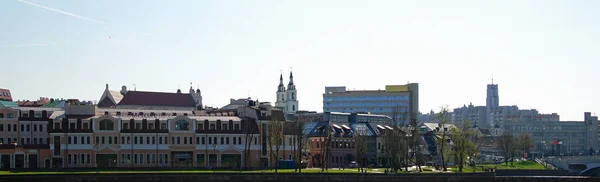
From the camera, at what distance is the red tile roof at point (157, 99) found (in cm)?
15538

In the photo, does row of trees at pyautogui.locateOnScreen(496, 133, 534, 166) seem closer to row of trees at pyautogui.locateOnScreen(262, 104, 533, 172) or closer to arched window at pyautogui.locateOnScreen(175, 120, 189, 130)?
row of trees at pyautogui.locateOnScreen(262, 104, 533, 172)

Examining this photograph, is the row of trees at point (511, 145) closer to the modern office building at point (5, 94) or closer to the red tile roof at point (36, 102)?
the red tile roof at point (36, 102)

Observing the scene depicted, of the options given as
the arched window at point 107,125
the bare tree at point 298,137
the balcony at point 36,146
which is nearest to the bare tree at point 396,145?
the bare tree at point 298,137

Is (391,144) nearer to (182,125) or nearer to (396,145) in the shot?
(396,145)

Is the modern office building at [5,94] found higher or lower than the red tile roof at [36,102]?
higher

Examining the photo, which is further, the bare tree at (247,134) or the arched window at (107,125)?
the bare tree at (247,134)

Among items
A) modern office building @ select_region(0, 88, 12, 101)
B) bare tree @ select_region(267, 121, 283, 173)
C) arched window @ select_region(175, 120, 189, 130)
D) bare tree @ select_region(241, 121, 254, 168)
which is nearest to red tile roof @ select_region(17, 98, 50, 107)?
modern office building @ select_region(0, 88, 12, 101)

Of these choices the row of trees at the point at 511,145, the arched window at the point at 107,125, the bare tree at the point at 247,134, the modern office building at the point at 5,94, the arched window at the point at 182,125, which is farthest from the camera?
the row of trees at the point at 511,145

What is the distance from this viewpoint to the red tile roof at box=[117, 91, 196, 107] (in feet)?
510

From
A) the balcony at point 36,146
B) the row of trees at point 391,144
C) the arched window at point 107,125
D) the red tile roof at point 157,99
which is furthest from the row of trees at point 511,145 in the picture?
the balcony at point 36,146

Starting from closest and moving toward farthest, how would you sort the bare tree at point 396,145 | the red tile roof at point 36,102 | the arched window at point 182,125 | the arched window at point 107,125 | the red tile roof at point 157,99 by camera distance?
the arched window at point 107,125 → the bare tree at point 396,145 → the arched window at point 182,125 → the red tile roof at point 36,102 → the red tile roof at point 157,99

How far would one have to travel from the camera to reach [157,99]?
15875 centimetres

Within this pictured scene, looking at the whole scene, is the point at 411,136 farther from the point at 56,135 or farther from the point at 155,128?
the point at 56,135

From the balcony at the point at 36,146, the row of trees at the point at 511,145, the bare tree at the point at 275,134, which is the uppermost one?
the bare tree at the point at 275,134
